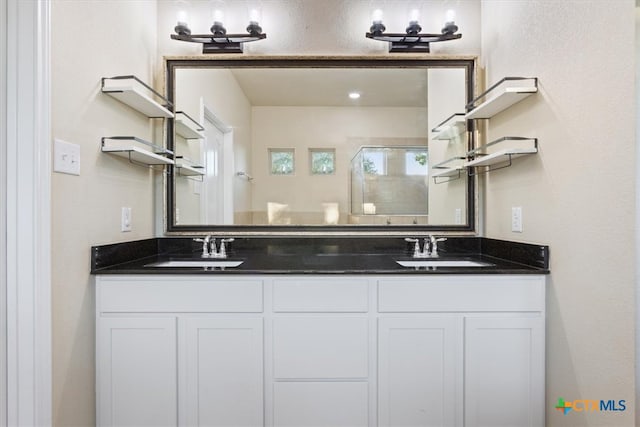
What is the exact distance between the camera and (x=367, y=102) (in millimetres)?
2018

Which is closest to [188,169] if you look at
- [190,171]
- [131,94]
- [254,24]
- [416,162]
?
[190,171]

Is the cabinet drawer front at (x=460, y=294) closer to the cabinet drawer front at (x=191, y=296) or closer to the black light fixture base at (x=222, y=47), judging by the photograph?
the cabinet drawer front at (x=191, y=296)

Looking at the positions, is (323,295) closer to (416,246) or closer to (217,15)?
(416,246)

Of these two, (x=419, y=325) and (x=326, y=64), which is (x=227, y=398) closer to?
(x=419, y=325)

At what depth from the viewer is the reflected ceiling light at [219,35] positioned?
6.28 feet

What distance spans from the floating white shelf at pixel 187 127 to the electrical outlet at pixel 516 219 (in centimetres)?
168

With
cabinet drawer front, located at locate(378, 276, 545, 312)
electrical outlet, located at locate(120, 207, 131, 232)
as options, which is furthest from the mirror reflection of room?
cabinet drawer front, located at locate(378, 276, 545, 312)

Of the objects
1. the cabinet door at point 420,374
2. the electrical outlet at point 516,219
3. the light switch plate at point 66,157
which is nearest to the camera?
the light switch plate at point 66,157

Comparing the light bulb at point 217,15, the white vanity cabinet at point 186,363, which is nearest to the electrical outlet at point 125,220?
the white vanity cabinet at point 186,363

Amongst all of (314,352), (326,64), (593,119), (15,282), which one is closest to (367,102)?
(326,64)

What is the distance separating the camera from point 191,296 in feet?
4.73

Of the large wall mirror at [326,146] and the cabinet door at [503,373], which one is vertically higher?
the large wall mirror at [326,146]

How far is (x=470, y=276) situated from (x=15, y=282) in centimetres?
→ 164

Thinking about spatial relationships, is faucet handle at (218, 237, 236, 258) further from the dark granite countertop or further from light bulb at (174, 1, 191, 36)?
light bulb at (174, 1, 191, 36)
